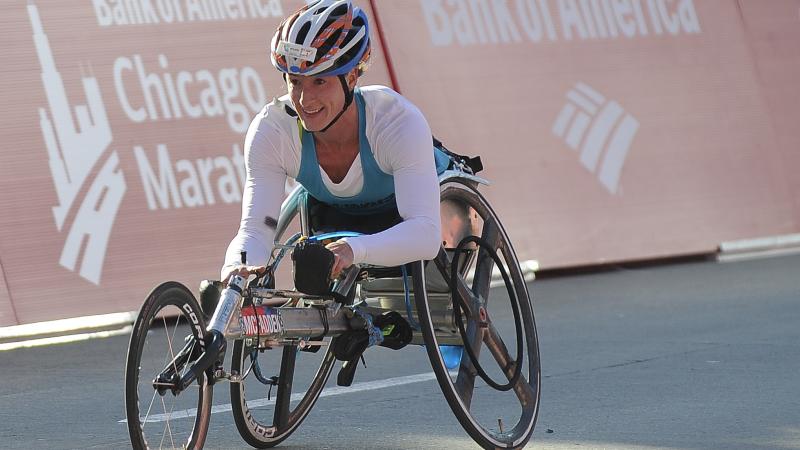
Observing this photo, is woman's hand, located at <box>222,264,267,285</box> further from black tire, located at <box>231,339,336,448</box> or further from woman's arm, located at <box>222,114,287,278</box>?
woman's arm, located at <box>222,114,287,278</box>

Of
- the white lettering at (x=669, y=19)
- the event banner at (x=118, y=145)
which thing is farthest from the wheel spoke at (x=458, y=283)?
the white lettering at (x=669, y=19)

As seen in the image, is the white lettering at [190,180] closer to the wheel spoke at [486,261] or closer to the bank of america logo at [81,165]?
the bank of america logo at [81,165]

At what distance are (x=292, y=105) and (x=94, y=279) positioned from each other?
470 centimetres

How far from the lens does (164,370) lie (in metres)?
4.23

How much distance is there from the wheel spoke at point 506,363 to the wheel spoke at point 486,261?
144 millimetres

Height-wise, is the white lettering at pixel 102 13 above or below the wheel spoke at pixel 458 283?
above

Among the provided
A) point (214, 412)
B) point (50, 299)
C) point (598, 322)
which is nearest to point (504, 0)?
point (598, 322)

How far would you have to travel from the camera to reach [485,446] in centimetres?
511

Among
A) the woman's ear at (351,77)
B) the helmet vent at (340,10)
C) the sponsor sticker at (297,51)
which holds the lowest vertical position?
the woman's ear at (351,77)

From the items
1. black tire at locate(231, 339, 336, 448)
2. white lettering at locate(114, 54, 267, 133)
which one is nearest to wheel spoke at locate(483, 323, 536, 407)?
black tire at locate(231, 339, 336, 448)

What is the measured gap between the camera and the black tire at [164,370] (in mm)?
4219

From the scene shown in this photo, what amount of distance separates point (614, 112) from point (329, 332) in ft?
25.5

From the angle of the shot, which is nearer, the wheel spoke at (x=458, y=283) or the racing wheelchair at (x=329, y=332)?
the racing wheelchair at (x=329, y=332)

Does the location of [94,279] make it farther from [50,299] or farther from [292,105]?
[292,105]
